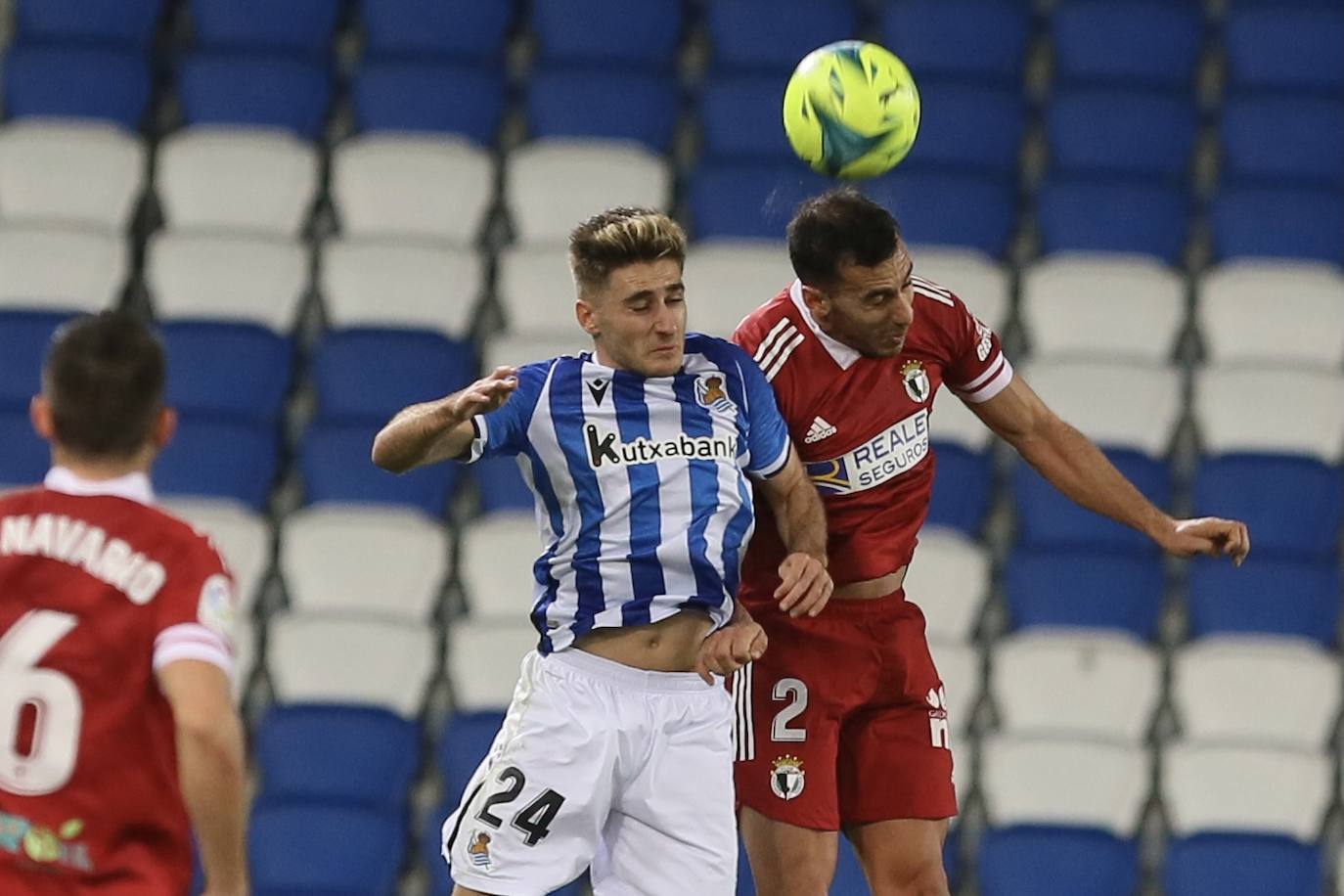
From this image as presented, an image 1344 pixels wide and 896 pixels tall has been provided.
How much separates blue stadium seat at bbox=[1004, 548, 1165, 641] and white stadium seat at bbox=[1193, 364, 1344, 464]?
731 mm

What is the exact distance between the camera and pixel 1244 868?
290 inches

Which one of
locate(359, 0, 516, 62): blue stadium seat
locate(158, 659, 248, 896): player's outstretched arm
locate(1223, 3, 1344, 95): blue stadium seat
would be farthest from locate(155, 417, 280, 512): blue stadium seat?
locate(158, 659, 248, 896): player's outstretched arm

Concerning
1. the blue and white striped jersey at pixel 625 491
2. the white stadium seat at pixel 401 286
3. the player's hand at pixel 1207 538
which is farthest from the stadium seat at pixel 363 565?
the player's hand at pixel 1207 538

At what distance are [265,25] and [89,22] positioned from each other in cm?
76

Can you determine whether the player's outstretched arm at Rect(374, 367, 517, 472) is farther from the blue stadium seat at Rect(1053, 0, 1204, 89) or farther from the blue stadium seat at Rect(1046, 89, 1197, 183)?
the blue stadium seat at Rect(1053, 0, 1204, 89)

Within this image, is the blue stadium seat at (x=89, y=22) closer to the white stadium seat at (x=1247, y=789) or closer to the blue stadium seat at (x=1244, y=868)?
the white stadium seat at (x=1247, y=789)

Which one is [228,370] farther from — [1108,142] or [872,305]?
[872,305]

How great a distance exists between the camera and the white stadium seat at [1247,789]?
7582 mm

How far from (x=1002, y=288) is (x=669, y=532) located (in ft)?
13.9

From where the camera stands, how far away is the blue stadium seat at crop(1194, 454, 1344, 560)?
26.8 ft

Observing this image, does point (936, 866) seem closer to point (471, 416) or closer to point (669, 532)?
point (669, 532)

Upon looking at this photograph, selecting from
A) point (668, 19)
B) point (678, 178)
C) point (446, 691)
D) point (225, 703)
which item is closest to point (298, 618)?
point (446, 691)

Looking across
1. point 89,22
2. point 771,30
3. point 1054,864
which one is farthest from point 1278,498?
point 89,22

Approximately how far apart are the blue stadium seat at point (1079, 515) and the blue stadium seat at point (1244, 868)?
123 cm
